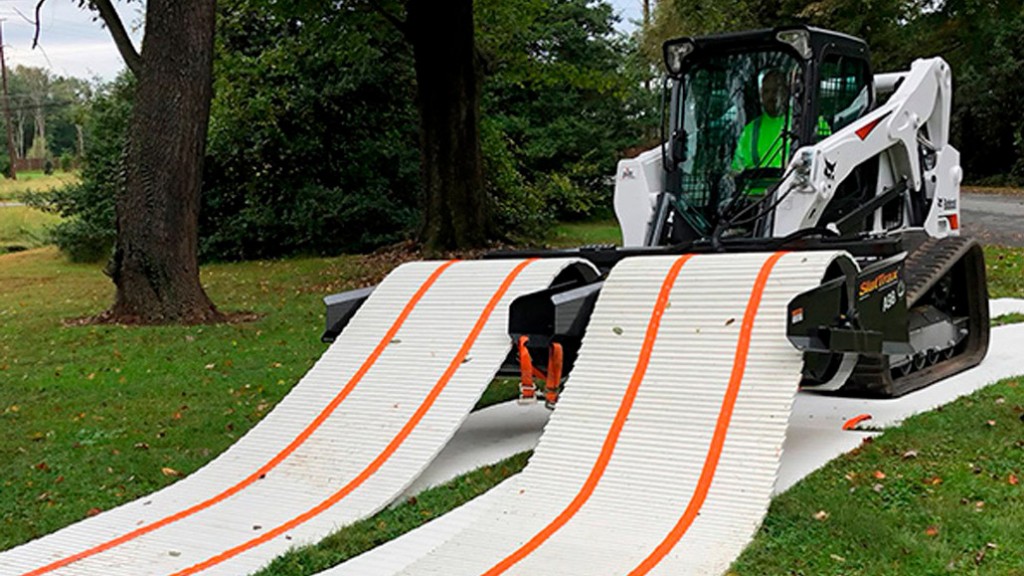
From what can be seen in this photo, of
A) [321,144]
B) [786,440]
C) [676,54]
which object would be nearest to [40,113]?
[321,144]

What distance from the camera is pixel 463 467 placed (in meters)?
6.14

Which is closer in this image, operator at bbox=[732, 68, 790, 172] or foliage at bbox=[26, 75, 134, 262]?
operator at bbox=[732, 68, 790, 172]

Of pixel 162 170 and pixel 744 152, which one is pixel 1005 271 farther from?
pixel 162 170

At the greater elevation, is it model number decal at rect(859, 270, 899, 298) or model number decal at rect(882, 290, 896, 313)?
model number decal at rect(859, 270, 899, 298)

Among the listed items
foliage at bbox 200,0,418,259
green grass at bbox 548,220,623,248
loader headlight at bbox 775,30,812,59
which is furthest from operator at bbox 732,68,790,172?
foliage at bbox 200,0,418,259

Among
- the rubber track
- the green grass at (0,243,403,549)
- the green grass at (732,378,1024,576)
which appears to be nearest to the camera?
the green grass at (732,378,1024,576)

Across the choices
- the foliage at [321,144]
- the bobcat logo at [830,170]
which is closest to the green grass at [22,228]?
the foliage at [321,144]

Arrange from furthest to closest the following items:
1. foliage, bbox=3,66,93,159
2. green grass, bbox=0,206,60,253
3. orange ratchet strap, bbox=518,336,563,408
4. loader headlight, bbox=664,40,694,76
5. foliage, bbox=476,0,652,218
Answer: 1. foliage, bbox=3,66,93,159
2. green grass, bbox=0,206,60,253
3. foliage, bbox=476,0,652,218
4. loader headlight, bbox=664,40,694,76
5. orange ratchet strap, bbox=518,336,563,408

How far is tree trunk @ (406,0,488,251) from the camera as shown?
56.6 feet

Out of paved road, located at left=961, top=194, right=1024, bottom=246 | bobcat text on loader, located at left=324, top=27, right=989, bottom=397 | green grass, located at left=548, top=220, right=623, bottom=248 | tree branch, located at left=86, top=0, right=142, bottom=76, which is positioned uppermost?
tree branch, located at left=86, top=0, right=142, bottom=76

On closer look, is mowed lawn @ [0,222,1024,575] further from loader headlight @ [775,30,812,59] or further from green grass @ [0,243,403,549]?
loader headlight @ [775,30,812,59]

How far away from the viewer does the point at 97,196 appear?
24750 mm

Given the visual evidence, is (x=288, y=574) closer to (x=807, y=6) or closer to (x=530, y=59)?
(x=530, y=59)

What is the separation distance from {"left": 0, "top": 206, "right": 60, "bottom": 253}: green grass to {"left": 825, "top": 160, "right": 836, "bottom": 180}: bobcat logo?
25.9 metres
